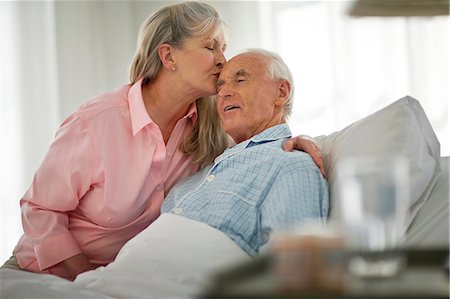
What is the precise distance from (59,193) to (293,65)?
1.77m

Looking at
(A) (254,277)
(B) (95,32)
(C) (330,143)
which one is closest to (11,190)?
(B) (95,32)

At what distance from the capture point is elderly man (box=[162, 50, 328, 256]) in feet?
6.55

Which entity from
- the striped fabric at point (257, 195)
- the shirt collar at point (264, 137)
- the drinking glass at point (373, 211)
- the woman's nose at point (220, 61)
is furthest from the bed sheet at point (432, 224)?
the woman's nose at point (220, 61)

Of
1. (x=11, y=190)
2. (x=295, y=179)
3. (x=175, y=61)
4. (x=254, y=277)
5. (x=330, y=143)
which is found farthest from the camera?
(x=11, y=190)

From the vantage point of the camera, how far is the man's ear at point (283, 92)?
243 cm

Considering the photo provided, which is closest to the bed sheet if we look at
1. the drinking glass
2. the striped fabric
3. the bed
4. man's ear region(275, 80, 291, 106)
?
the bed

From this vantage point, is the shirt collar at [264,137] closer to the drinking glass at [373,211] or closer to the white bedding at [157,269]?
the white bedding at [157,269]

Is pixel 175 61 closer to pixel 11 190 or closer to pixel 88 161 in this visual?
pixel 88 161

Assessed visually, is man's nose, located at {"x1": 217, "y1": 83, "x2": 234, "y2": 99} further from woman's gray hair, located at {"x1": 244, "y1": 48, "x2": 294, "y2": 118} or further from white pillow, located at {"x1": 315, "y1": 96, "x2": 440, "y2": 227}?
white pillow, located at {"x1": 315, "y1": 96, "x2": 440, "y2": 227}

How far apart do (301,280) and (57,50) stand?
3385mm

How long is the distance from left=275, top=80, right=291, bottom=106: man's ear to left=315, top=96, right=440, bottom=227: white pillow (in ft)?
0.93

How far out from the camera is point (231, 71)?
7.97 feet

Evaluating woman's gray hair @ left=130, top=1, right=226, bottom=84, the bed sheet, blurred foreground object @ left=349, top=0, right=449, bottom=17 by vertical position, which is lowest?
the bed sheet

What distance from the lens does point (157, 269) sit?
193 centimetres
